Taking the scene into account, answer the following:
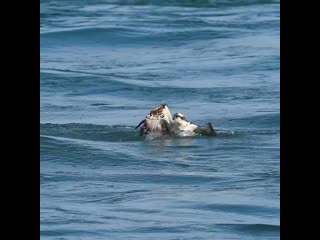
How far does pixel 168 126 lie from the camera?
791 centimetres

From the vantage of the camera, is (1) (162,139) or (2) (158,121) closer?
(2) (158,121)

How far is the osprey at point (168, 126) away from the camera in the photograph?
7777mm

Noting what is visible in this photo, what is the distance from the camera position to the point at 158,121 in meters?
7.81

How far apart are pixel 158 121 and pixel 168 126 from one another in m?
0.12

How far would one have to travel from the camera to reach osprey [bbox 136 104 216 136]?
7.78m

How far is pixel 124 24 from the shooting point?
656 inches

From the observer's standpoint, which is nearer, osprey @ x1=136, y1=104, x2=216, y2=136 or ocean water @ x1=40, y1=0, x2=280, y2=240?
ocean water @ x1=40, y1=0, x2=280, y2=240

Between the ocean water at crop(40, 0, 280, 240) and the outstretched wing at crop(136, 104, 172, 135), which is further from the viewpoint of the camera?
the outstretched wing at crop(136, 104, 172, 135)

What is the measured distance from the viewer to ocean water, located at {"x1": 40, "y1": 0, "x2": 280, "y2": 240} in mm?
5188

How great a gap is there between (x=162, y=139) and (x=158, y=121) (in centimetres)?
18

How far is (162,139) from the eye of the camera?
26.0 ft

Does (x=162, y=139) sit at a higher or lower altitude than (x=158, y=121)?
lower
